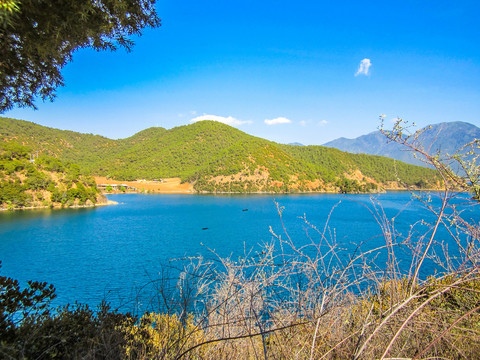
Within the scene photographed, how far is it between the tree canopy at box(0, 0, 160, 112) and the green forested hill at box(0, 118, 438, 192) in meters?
74.8

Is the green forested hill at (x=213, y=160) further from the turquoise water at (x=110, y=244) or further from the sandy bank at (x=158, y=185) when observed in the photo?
the turquoise water at (x=110, y=244)

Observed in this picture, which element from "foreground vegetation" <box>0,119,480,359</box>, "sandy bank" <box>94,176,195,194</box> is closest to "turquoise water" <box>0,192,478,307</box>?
"foreground vegetation" <box>0,119,480,359</box>

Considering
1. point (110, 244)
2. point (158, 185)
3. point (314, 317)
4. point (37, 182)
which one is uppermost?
point (37, 182)

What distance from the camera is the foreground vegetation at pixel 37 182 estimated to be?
124 ft

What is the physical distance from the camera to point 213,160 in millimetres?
100750

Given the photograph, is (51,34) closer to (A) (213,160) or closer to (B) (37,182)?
(B) (37,182)

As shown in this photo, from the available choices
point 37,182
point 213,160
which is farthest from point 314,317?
point 213,160

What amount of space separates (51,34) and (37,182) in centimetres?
4674

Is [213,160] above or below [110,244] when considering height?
above

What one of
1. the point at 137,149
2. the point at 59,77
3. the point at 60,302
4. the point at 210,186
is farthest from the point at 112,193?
the point at 59,77

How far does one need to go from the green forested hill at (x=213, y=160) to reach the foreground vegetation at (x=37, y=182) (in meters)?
39.2

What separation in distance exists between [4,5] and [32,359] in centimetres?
254

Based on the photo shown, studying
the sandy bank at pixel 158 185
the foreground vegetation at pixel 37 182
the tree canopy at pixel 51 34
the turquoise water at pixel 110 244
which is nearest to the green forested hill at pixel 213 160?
the sandy bank at pixel 158 185

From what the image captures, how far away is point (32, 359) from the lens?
6.87 feet
